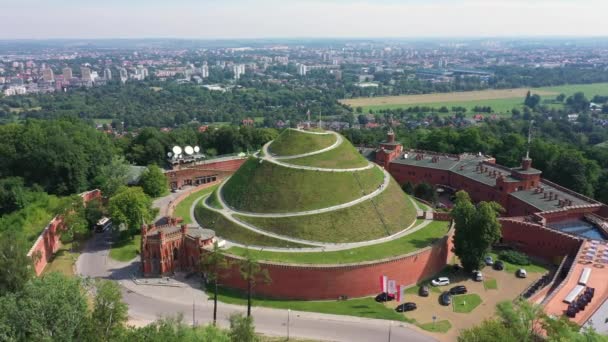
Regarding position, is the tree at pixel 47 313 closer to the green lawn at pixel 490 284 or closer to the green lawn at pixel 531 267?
the green lawn at pixel 490 284

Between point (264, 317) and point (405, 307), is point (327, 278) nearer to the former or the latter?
point (264, 317)

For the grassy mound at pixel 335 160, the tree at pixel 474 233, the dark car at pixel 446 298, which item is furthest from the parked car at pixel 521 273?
the grassy mound at pixel 335 160

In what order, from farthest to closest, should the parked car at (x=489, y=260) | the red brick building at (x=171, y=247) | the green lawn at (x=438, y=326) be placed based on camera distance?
the parked car at (x=489, y=260), the red brick building at (x=171, y=247), the green lawn at (x=438, y=326)

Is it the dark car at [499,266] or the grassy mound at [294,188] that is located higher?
the grassy mound at [294,188]

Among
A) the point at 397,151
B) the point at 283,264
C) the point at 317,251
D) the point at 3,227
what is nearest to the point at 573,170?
the point at 397,151

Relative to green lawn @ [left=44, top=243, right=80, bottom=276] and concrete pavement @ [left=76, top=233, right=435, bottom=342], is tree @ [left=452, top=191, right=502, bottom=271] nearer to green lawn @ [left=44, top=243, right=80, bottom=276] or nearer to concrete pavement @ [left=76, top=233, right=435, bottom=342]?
concrete pavement @ [left=76, top=233, right=435, bottom=342]

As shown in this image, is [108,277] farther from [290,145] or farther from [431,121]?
[431,121]

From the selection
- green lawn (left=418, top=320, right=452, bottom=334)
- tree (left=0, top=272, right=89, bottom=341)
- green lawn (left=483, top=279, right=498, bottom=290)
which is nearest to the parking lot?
green lawn (left=483, top=279, right=498, bottom=290)
